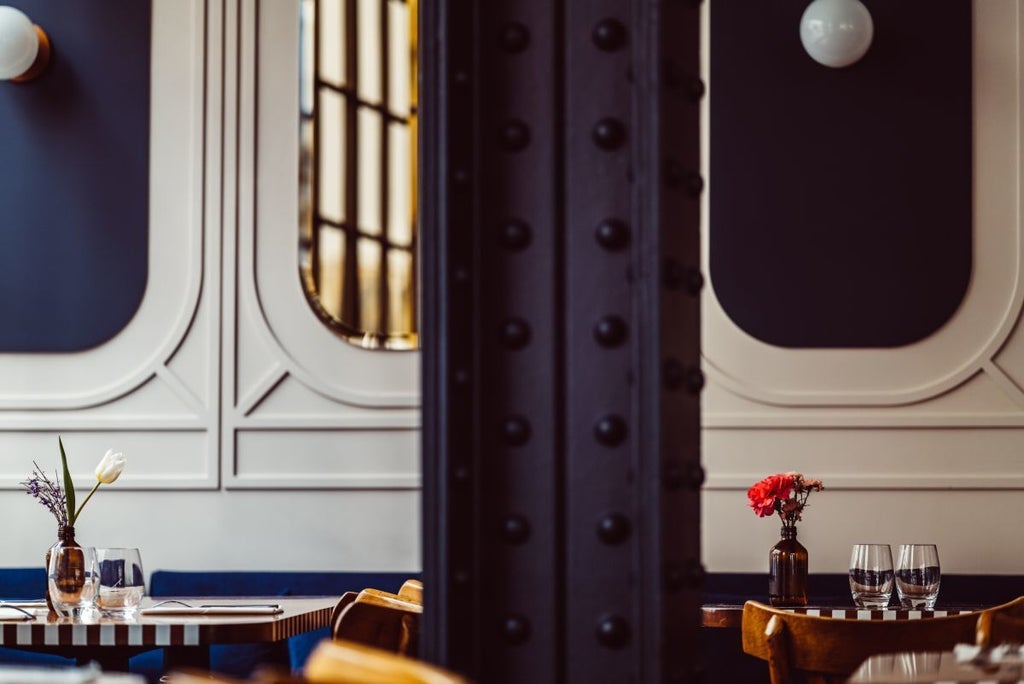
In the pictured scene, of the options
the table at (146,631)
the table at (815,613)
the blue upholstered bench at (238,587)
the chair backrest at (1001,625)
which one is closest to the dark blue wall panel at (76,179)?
the blue upholstered bench at (238,587)

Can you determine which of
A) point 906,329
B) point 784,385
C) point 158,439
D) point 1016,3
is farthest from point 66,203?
point 1016,3

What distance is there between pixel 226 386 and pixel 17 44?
1.44 metres

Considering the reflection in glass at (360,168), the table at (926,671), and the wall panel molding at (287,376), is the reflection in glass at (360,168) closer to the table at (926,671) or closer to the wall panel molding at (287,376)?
the wall panel molding at (287,376)

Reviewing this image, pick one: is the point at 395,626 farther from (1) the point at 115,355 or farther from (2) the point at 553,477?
(1) the point at 115,355

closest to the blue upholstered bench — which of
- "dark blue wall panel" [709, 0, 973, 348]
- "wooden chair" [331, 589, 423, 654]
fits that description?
"dark blue wall panel" [709, 0, 973, 348]

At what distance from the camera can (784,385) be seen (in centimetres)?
453

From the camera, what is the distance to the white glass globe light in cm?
458

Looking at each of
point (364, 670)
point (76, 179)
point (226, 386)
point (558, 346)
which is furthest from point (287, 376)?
point (364, 670)

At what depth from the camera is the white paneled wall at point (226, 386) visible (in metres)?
4.64

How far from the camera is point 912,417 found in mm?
4504

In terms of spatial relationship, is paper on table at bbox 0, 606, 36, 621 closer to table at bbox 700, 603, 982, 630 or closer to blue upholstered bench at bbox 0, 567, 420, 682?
blue upholstered bench at bbox 0, 567, 420, 682

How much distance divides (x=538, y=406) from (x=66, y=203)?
3885mm

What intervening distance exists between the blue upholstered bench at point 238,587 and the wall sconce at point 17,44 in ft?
5.93

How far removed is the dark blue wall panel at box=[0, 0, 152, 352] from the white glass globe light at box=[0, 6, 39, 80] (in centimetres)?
16
